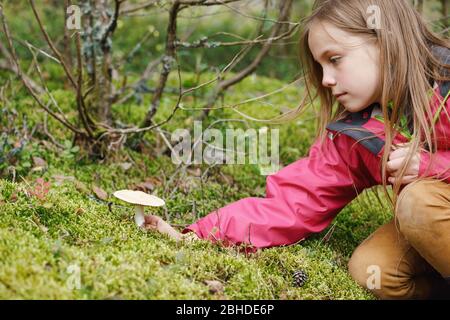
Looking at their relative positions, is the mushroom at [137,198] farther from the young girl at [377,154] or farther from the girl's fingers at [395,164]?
the girl's fingers at [395,164]

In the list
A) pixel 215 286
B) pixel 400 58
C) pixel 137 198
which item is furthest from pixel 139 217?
pixel 400 58

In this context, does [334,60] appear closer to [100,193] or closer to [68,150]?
Result: [100,193]

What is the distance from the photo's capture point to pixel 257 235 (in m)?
2.56

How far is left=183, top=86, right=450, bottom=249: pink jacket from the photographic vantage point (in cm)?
253

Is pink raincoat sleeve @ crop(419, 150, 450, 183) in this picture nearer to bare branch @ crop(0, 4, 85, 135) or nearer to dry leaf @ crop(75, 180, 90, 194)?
dry leaf @ crop(75, 180, 90, 194)

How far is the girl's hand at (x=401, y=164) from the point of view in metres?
2.32

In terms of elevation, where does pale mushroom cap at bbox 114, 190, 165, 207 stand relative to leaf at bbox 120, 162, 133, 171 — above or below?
above

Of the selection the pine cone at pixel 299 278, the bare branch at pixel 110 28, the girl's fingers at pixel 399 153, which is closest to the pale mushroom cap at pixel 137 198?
the pine cone at pixel 299 278

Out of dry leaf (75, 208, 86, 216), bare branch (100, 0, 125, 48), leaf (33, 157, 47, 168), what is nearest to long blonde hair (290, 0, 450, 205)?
bare branch (100, 0, 125, 48)

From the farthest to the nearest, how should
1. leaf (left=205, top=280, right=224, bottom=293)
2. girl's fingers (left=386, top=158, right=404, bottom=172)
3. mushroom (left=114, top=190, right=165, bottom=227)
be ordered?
girl's fingers (left=386, top=158, right=404, bottom=172), mushroom (left=114, top=190, right=165, bottom=227), leaf (left=205, top=280, right=224, bottom=293)

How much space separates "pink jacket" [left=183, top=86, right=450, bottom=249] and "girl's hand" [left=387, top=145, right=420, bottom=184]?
0.08 metres

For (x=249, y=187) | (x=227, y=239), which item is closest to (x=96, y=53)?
(x=249, y=187)

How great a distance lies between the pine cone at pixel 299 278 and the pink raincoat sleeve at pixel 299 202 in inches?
12.6

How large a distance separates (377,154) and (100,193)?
54.7 inches
